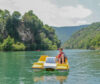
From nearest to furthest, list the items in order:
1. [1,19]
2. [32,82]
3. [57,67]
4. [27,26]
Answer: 1. [32,82]
2. [57,67]
3. [1,19]
4. [27,26]

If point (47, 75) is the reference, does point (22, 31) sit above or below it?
above

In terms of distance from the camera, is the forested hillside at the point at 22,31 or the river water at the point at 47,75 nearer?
the river water at the point at 47,75

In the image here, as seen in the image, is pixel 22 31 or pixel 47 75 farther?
pixel 22 31

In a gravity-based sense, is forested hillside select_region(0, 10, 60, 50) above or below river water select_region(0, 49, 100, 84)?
above

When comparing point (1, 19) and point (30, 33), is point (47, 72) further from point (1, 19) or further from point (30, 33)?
point (30, 33)

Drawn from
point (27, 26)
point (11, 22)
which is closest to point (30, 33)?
point (27, 26)

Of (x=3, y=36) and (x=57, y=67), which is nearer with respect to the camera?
(x=57, y=67)

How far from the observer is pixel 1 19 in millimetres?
155375

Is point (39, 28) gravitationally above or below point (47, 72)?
above

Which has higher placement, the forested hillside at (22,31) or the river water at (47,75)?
the forested hillside at (22,31)

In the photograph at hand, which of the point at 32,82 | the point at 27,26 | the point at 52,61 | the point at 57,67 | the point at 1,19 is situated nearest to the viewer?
the point at 32,82

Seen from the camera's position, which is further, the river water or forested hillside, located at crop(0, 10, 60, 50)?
forested hillside, located at crop(0, 10, 60, 50)

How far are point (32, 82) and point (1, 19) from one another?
139 meters

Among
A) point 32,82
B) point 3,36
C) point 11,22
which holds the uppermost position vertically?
point 11,22
